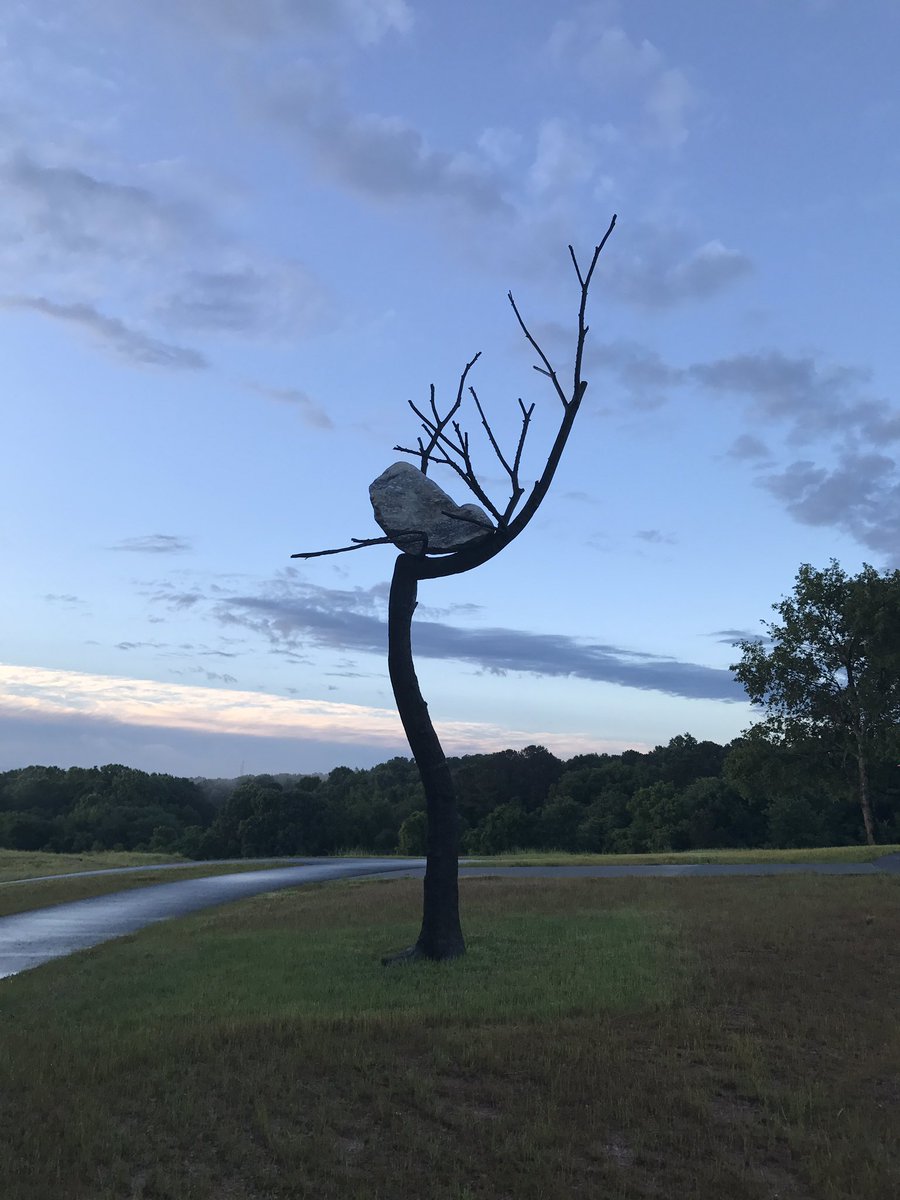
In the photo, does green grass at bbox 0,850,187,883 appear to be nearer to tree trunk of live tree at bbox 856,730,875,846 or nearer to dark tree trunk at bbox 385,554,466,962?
dark tree trunk at bbox 385,554,466,962

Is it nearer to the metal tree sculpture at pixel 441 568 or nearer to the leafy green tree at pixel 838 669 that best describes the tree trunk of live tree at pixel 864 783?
the leafy green tree at pixel 838 669

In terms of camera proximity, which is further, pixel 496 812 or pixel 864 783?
pixel 496 812

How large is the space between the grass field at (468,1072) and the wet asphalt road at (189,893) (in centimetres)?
343

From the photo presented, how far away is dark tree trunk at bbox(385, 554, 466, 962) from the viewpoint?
12.2 meters

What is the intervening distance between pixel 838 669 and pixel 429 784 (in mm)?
31941

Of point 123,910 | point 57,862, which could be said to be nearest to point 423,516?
point 123,910

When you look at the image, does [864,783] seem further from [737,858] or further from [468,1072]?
[468,1072]

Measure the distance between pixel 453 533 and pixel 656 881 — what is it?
11.2 metres

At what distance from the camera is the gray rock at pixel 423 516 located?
43.6 feet

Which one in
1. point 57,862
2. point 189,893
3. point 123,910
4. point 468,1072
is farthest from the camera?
point 57,862

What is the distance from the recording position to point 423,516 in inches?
528

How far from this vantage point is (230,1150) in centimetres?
612

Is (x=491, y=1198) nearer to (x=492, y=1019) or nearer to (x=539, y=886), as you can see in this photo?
(x=492, y=1019)

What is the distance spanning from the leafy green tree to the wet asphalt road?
12651 millimetres
